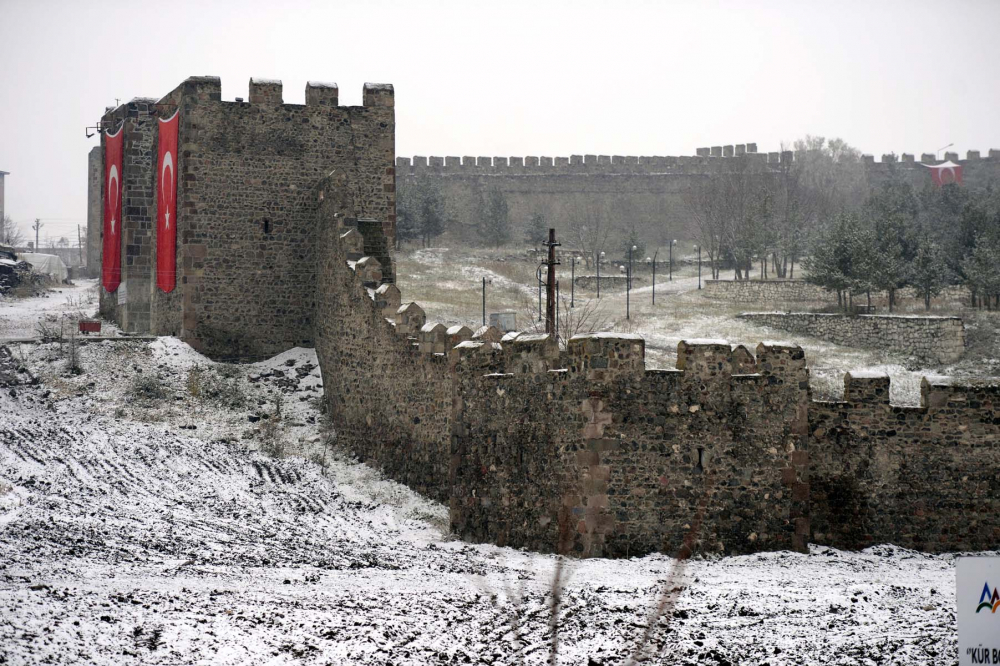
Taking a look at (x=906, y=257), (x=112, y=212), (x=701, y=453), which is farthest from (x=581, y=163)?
(x=701, y=453)

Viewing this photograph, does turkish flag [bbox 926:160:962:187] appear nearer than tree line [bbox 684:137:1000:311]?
No

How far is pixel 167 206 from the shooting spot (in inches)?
1061

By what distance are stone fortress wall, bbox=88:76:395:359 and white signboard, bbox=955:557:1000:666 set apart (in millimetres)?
17512

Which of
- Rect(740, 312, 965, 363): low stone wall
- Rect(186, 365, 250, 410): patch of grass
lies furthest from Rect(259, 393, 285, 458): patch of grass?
Rect(740, 312, 965, 363): low stone wall

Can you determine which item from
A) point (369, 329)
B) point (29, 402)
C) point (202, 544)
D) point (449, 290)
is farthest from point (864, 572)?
point (449, 290)

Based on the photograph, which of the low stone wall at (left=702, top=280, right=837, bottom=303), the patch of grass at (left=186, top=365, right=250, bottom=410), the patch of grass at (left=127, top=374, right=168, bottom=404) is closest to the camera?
the patch of grass at (left=127, top=374, right=168, bottom=404)

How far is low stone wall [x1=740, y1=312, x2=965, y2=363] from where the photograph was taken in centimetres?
4272

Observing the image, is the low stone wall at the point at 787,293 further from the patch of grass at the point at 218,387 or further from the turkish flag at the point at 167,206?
the patch of grass at the point at 218,387

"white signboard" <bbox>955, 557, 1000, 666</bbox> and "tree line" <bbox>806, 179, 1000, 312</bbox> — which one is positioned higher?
"tree line" <bbox>806, 179, 1000, 312</bbox>

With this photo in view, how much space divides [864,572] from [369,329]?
10003 mm

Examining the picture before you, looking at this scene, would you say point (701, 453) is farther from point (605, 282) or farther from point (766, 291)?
point (605, 282)

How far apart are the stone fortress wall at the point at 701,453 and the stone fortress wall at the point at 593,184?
60.4 m

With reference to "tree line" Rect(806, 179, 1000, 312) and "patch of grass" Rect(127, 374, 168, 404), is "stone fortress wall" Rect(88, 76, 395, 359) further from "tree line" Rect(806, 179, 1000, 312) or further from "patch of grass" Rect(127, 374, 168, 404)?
"tree line" Rect(806, 179, 1000, 312)

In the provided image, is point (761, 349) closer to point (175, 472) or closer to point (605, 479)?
point (605, 479)
